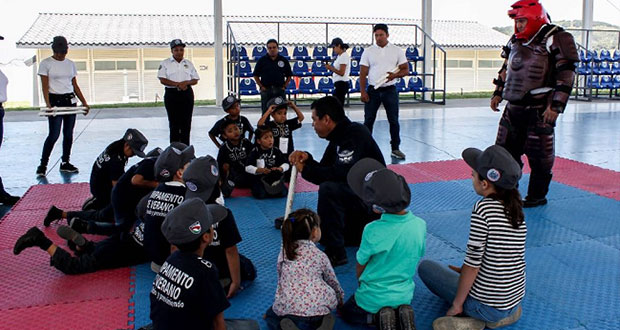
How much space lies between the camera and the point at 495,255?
305 centimetres

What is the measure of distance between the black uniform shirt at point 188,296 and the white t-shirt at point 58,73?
550 centimetres

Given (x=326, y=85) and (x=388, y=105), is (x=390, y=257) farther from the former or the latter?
(x=326, y=85)

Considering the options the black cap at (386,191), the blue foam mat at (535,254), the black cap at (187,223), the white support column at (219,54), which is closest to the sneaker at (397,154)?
the blue foam mat at (535,254)

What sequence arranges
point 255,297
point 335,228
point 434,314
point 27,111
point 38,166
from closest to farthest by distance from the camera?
point 434,314
point 255,297
point 335,228
point 38,166
point 27,111

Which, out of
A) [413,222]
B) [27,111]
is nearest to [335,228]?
[413,222]

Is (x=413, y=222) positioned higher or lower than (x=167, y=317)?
higher

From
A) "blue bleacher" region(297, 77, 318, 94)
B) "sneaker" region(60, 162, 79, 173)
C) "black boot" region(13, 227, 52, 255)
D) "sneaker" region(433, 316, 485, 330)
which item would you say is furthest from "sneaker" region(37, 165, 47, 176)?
"blue bleacher" region(297, 77, 318, 94)

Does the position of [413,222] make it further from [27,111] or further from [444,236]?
[27,111]

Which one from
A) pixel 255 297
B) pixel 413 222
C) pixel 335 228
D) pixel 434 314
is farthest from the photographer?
pixel 335 228

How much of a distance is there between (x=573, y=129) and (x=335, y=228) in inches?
339

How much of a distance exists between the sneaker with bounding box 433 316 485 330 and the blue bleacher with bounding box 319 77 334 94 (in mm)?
13746

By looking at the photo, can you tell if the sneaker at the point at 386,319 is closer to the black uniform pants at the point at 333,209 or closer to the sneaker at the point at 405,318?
the sneaker at the point at 405,318

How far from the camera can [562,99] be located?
523 cm

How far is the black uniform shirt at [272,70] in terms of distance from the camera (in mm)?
10125
